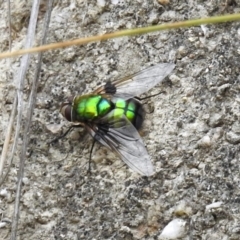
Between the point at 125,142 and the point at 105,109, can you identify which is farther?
the point at 105,109

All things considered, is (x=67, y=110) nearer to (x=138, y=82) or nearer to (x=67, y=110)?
(x=67, y=110)

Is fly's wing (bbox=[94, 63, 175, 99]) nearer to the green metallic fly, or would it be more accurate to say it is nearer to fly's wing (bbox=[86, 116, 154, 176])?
the green metallic fly

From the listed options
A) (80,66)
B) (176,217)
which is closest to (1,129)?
(80,66)

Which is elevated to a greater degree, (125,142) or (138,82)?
(138,82)

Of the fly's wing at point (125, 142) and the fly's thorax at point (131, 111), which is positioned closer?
the fly's wing at point (125, 142)

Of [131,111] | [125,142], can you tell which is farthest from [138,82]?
[125,142]

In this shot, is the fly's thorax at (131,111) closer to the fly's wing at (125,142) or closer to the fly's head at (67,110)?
the fly's wing at (125,142)

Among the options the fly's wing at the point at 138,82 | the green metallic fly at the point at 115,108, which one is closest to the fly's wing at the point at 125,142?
the green metallic fly at the point at 115,108
